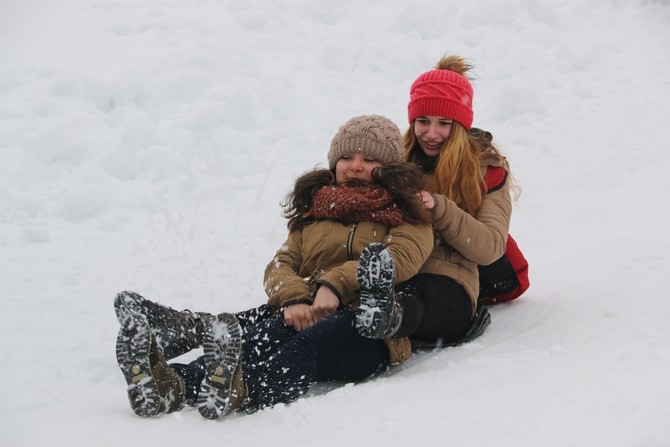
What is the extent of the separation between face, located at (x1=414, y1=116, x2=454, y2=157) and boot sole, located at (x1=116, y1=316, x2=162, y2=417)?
1.80 meters

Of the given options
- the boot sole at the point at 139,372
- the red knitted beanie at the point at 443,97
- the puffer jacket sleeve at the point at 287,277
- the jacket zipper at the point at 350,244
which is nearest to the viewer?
the boot sole at the point at 139,372

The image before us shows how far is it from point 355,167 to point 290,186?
2.45 meters

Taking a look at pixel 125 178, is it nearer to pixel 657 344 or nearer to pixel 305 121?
pixel 305 121

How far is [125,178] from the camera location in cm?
559

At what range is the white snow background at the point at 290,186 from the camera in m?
2.42

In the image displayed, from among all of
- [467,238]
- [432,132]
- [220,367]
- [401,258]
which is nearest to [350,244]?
[401,258]

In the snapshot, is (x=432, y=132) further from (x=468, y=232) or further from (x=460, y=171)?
(x=468, y=232)

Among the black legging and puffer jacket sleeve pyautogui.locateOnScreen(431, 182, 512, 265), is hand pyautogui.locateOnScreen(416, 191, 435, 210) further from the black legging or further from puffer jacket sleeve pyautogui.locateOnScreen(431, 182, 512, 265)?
the black legging

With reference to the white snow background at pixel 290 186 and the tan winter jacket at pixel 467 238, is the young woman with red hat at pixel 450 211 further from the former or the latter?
the white snow background at pixel 290 186

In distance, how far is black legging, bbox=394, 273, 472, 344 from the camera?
310 cm

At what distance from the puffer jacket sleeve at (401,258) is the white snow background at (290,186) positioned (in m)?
0.40

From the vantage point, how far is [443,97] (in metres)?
3.65

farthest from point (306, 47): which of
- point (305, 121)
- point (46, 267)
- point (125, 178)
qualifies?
point (46, 267)

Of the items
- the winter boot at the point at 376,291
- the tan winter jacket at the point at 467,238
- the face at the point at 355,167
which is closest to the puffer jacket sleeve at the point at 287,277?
the face at the point at 355,167
